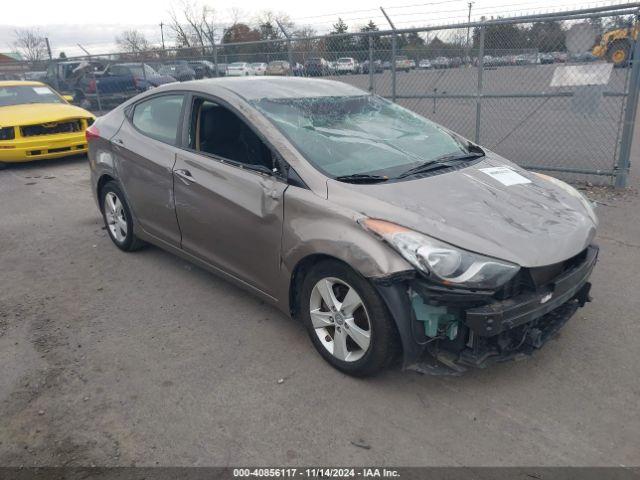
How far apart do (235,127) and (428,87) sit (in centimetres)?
517

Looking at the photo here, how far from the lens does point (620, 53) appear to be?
6133 mm

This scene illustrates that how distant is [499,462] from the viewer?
94.9 inches

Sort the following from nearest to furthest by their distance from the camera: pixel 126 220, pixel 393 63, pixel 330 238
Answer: pixel 330 238 → pixel 126 220 → pixel 393 63

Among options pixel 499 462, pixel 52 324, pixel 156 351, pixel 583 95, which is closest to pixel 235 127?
pixel 156 351

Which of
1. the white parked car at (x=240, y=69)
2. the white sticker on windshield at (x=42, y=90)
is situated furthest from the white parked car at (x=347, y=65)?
the white sticker on windshield at (x=42, y=90)

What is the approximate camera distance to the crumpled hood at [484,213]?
268 centimetres

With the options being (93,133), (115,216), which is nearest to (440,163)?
(115,216)

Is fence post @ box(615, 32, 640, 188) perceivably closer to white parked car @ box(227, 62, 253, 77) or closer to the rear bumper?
white parked car @ box(227, 62, 253, 77)

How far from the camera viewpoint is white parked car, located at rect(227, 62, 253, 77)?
408 inches

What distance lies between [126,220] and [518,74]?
220 inches

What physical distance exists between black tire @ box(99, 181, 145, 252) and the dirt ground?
26.9 inches

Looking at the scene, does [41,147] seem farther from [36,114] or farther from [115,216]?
[115,216]

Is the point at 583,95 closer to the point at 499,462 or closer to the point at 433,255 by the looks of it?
the point at 433,255

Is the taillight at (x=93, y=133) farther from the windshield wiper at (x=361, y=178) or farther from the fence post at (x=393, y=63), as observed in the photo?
the fence post at (x=393, y=63)
